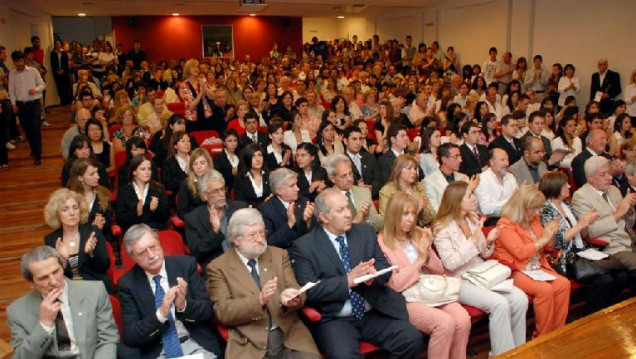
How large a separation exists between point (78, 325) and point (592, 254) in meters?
3.50

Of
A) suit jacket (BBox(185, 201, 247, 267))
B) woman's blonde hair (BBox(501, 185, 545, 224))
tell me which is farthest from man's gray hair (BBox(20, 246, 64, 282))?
woman's blonde hair (BBox(501, 185, 545, 224))

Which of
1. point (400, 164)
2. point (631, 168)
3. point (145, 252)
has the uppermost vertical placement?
point (400, 164)

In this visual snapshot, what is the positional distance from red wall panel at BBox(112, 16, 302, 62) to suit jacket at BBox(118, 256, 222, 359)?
16.4 m

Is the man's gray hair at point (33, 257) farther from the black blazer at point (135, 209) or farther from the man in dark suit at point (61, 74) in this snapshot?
the man in dark suit at point (61, 74)

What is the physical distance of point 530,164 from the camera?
536cm

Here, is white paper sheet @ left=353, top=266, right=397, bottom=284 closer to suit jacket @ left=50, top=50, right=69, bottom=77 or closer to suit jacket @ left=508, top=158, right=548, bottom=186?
suit jacket @ left=508, top=158, right=548, bottom=186

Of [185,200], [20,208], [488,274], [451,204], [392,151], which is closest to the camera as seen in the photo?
[488,274]

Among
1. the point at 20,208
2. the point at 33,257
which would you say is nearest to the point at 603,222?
the point at 33,257

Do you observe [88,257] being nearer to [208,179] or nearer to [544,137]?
[208,179]

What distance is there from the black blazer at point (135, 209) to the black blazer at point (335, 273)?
1.60 meters

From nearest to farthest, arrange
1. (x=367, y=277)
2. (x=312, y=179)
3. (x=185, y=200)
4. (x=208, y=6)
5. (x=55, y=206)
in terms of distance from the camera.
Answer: (x=367, y=277) < (x=55, y=206) < (x=185, y=200) < (x=312, y=179) < (x=208, y=6)

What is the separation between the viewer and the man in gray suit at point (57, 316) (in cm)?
250

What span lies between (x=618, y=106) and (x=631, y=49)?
72.0 inches

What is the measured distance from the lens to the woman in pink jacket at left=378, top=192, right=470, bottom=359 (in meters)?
3.22
